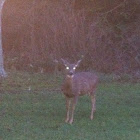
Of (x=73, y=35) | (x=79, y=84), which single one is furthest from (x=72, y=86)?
(x=73, y=35)

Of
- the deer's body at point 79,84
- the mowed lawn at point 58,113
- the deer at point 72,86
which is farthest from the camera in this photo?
the deer's body at point 79,84

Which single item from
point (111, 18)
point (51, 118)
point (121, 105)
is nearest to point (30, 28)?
point (111, 18)

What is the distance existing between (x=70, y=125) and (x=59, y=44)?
1115 cm

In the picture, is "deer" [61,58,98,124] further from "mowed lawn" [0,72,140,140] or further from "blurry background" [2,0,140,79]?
"blurry background" [2,0,140,79]

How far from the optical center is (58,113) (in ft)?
→ 41.1

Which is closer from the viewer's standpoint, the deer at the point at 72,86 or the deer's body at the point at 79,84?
the deer at the point at 72,86

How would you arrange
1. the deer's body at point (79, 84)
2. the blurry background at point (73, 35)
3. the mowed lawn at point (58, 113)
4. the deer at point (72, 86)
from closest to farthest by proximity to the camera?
the mowed lawn at point (58, 113), the deer at point (72, 86), the deer's body at point (79, 84), the blurry background at point (73, 35)

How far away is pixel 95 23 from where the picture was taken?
76.9ft

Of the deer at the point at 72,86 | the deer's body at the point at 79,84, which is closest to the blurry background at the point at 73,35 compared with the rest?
the deer's body at the point at 79,84

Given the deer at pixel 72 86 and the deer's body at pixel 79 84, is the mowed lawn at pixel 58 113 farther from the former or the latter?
the deer's body at pixel 79 84

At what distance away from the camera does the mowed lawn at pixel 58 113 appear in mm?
10523

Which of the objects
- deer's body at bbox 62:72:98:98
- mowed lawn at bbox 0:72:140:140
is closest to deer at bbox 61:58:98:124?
deer's body at bbox 62:72:98:98

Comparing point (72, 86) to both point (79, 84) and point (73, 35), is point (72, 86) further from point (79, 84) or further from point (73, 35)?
point (73, 35)

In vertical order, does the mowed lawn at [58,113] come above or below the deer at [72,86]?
below
